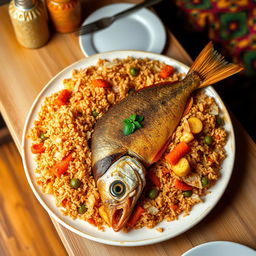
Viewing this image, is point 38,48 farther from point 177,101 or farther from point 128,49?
point 177,101

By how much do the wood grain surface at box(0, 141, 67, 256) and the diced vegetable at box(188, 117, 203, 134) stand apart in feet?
3.77

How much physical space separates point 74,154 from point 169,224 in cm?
51

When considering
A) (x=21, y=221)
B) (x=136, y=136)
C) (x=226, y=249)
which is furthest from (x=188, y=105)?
(x=21, y=221)

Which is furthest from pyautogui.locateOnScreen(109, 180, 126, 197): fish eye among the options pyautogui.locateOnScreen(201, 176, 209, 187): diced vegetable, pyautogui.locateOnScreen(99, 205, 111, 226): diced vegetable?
pyautogui.locateOnScreen(201, 176, 209, 187): diced vegetable

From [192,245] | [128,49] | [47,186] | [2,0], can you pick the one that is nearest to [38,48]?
[128,49]

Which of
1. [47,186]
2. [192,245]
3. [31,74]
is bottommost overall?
[192,245]

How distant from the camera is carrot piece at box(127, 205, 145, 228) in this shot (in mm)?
1720

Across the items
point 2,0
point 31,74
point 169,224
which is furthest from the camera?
point 2,0

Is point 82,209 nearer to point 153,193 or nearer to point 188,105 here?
point 153,193

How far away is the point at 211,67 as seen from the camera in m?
1.99

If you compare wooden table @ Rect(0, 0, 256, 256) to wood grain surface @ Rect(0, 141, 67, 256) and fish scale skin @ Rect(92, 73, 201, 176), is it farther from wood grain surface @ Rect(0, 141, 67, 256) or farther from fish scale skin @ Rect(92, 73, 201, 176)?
wood grain surface @ Rect(0, 141, 67, 256)

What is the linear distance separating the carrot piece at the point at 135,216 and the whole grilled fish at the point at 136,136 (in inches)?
2.2

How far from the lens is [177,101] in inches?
74.0

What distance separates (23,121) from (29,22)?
0.52 meters
